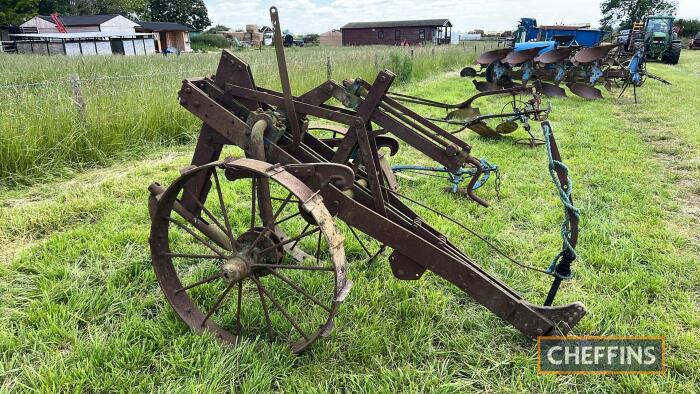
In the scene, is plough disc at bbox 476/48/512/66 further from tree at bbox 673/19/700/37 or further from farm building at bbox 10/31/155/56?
tree at bbox 673/19/700/37

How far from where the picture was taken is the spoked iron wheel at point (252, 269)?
6.23 ft

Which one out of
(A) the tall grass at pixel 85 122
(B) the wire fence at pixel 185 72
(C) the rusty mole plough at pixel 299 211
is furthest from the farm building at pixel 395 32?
(C) the rusty mole plough at pixel 299 211

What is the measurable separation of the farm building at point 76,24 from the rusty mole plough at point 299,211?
49269 millimetres

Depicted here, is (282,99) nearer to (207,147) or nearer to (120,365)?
(207,147)

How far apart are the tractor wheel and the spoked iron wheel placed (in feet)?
83.8

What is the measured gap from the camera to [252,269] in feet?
7.22

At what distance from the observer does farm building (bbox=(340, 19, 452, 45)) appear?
56281mm

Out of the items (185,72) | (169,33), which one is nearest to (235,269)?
(185,72)

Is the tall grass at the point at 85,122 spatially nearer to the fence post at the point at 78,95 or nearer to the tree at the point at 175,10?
the fence post at the point at 78,95

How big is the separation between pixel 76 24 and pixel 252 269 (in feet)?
174

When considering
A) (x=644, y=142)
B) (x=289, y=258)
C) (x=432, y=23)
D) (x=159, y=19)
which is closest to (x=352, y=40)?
(x=432, y=23)

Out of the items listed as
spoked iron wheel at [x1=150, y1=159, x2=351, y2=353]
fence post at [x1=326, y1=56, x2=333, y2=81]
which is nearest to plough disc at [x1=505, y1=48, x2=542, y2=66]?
fence post at [x1=326, y1=56, x2=333, y2=81]

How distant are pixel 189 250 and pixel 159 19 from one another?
71.5 metres

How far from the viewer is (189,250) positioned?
125 inches
